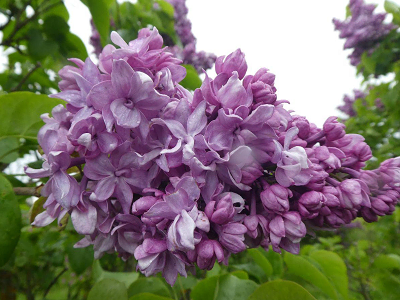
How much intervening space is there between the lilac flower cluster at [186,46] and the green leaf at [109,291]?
1.50 m

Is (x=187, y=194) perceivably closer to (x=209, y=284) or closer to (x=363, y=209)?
(x=363, y=209)

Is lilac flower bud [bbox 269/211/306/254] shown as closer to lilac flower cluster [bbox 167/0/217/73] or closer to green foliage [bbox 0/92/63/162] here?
green foliage [bbox 0/92/63/162]

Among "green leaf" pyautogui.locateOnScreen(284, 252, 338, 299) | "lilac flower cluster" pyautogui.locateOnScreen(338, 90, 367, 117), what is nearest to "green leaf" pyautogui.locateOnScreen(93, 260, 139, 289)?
"green leaf" pyautogui.locateOnScreen(284, 252, 338, 299)

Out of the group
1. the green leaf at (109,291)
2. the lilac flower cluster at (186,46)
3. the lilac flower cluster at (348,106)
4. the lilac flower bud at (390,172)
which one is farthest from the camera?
the lilac flower cluster at (348,106)

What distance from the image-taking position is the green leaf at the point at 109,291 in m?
0.75

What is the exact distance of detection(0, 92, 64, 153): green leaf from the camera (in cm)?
76

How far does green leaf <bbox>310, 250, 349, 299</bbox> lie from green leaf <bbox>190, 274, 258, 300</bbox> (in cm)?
32

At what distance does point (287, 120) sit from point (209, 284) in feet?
1.70

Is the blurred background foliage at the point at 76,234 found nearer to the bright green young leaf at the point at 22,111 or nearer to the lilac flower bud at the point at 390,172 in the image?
the bright green young leaf at the point at 22,111

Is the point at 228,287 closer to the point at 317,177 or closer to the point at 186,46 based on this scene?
the point at 317,177

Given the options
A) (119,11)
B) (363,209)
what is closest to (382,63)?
(119,11)

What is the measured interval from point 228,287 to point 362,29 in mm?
2727

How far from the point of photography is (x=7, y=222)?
716mm

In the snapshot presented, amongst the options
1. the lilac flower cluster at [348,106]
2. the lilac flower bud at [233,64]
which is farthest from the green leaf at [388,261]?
the lilac flower cluster at [348,106]
